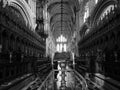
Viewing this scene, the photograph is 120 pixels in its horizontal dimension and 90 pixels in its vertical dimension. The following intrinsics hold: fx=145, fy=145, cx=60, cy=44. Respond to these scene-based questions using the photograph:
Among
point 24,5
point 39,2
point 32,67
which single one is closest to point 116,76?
point 32,67

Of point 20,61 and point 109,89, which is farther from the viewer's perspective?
point 20,61

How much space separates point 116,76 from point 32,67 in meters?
6.26

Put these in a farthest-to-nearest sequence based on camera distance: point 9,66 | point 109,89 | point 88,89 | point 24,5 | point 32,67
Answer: point 24,5 < point 32,67 < point 9,66 < point 88,89 < point 109,89

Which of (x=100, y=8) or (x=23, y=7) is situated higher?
(x=23, y=7)

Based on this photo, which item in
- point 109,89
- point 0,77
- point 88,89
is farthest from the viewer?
point 0,77

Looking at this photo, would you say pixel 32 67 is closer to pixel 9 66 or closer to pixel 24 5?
pixel 9 66

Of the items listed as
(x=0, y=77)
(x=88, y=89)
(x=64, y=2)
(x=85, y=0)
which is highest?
(x=64, y=2)

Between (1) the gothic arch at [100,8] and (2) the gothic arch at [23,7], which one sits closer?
(1) the gothic arch at [100,8]

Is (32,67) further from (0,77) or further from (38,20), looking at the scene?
(38,20)

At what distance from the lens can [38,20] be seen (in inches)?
960

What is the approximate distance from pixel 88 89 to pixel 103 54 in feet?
11.3

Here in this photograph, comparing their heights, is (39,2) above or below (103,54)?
above

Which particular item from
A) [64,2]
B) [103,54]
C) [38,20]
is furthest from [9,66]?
[64,2]

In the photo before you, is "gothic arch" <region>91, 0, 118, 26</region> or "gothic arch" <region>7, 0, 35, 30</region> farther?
"gothic arch" <region>7, 0, 35, 30</region>
